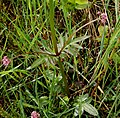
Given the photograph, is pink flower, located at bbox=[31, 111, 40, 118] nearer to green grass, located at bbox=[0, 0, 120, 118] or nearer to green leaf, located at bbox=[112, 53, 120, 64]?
green grass, located at bbox=[0, 0, 120, 118]

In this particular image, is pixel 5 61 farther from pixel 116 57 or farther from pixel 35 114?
pixel 116 57

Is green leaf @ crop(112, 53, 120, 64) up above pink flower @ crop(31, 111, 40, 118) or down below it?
above

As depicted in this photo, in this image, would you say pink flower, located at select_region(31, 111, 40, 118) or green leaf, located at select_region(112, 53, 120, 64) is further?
green leaf, located at select_region(112, 53, 120, 64)

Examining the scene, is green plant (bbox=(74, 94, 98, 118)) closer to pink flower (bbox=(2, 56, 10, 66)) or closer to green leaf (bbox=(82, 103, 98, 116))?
green leaf (bbox=(82, 103, 98, 116))

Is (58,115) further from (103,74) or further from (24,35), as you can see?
(24,35)

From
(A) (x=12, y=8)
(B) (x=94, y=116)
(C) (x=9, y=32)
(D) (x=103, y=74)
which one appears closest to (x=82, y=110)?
(B) (x=94, y=116)

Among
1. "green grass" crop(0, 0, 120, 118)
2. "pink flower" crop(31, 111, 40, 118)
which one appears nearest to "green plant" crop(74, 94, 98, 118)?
"green grass" crop(0, 0, 120, 118)
